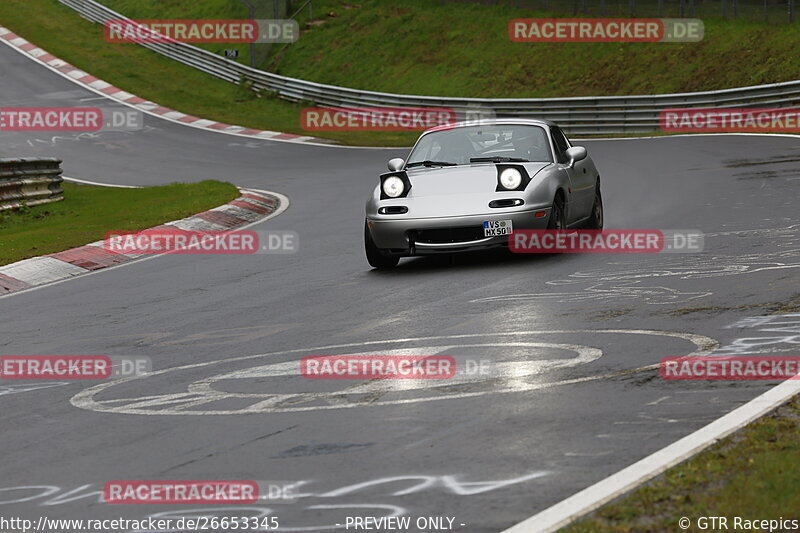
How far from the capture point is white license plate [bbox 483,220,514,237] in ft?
37.6

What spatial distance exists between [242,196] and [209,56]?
1200 inches

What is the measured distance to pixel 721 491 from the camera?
172 inches

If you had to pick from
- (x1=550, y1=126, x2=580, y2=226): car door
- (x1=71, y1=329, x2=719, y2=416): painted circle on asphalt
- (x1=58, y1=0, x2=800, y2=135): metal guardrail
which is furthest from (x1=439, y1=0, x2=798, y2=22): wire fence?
(x1=71, y1=329, x2=719, y2=416): painted circle on asphalt

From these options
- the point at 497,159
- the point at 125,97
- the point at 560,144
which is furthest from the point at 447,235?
the point at 125,97

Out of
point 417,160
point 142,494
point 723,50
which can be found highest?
point 723,50

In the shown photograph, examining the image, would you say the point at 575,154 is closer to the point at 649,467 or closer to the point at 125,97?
the point at 649,467

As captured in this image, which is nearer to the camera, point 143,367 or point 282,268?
point 143,367

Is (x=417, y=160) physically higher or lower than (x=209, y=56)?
lower

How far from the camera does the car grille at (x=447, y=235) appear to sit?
11.5 meters

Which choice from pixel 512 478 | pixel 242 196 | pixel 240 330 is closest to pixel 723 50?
pixel 242 196

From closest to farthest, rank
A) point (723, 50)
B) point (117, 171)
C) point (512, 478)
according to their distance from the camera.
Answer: point (512, 478) < point (117, 171) < point (723, 50)

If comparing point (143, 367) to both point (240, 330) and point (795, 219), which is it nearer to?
point (240, 330)

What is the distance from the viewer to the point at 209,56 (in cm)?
4947

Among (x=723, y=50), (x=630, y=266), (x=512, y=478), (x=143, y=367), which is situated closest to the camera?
(x=512, y=478)
